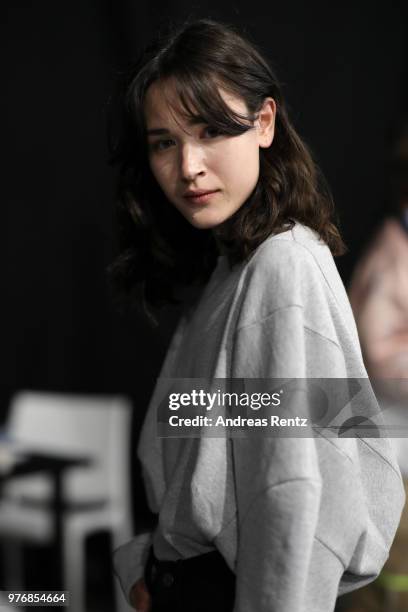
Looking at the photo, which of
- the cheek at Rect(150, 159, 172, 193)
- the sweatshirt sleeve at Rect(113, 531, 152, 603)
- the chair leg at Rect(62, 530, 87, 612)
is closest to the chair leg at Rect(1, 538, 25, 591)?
the chair leg at Rect(62, 530, 87, 612)

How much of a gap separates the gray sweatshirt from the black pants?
0.02 metres

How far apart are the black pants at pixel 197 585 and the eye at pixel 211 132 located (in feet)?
1.92

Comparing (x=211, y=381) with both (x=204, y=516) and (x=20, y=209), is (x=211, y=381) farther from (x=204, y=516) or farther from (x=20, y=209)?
(x=20, y=209)

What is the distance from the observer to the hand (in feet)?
4.71

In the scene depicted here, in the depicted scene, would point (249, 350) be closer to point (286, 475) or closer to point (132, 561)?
point (286, 475)

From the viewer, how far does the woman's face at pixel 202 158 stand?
1296mm

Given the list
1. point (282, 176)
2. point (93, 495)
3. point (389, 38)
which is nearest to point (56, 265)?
point (93, 495)

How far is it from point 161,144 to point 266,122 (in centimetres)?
16

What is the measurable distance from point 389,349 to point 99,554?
2833mm

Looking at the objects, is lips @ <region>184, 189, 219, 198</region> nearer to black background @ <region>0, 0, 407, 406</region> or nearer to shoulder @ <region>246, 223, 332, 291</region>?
shoulder @ <region>246, 223, 332, 291</region>

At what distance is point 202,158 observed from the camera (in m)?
1.30

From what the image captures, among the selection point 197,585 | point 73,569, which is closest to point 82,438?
point 73,569

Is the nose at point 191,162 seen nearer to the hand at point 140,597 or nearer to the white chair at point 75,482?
the hand at point 140,597

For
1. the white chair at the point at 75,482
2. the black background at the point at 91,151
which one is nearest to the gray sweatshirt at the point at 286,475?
the white chair at the point at 75,482
